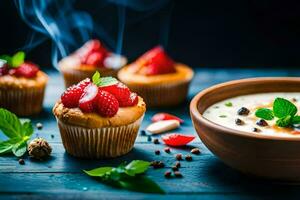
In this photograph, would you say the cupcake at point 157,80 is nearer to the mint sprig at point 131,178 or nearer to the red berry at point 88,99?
the red berry at point 88,99

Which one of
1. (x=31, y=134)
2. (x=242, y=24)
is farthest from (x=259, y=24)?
(x=31, y=134)

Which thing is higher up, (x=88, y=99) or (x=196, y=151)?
(x=88, y=99)

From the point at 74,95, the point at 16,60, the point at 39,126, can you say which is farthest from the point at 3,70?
the point at 74,95

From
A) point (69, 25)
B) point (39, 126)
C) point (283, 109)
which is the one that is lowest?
point (39, 126)

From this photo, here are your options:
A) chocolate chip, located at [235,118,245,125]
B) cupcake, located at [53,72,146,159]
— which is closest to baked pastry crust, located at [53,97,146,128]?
cupcake, located at [53,72,146,159]

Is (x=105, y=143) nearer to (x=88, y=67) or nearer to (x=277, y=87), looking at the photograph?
(x=277, y=87)

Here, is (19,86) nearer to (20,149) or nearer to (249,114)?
(20,149)

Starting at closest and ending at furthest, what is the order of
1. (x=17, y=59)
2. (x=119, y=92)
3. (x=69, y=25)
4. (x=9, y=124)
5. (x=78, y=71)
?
(x=119, y=92), (x=9, y=124), (x=17, y=59), (x=78, y=71), (x=69, y=25)
